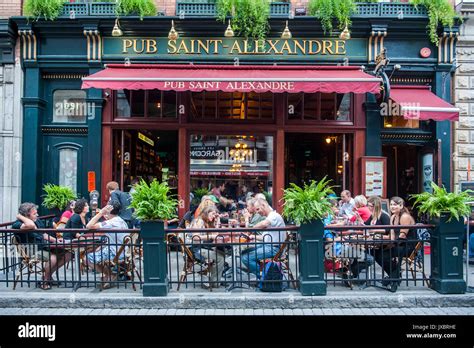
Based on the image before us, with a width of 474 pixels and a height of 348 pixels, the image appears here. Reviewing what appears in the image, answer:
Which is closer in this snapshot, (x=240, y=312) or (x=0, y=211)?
(x=240, y=312)

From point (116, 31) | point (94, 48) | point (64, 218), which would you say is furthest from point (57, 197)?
point (116, 31)

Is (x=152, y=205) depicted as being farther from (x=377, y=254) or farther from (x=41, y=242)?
(x=377, y=254)

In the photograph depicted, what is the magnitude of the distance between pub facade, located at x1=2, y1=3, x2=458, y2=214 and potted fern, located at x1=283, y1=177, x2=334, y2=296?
15.6 feet

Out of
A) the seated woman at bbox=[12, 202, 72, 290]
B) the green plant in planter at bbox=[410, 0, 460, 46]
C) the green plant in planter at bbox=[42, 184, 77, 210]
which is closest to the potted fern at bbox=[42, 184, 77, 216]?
the green plant in planter at bbox=[42, 184, 77, 210]

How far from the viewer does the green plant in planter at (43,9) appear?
11047mm

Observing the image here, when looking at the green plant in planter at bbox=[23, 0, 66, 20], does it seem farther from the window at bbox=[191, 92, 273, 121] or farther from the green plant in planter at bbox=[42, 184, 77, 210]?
the green plant in planter at bbox=[42, 184, 77, 210]

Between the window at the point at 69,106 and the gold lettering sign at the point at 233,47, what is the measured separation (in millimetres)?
1780

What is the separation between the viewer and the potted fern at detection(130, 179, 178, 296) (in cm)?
673

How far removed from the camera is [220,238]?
7.67 m

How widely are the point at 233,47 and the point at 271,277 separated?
666 centimetres

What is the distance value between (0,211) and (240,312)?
796cm

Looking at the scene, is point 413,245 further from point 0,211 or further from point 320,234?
point 0,211

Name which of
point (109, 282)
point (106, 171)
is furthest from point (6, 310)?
point (106, 171)

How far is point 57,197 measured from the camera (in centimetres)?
1093
